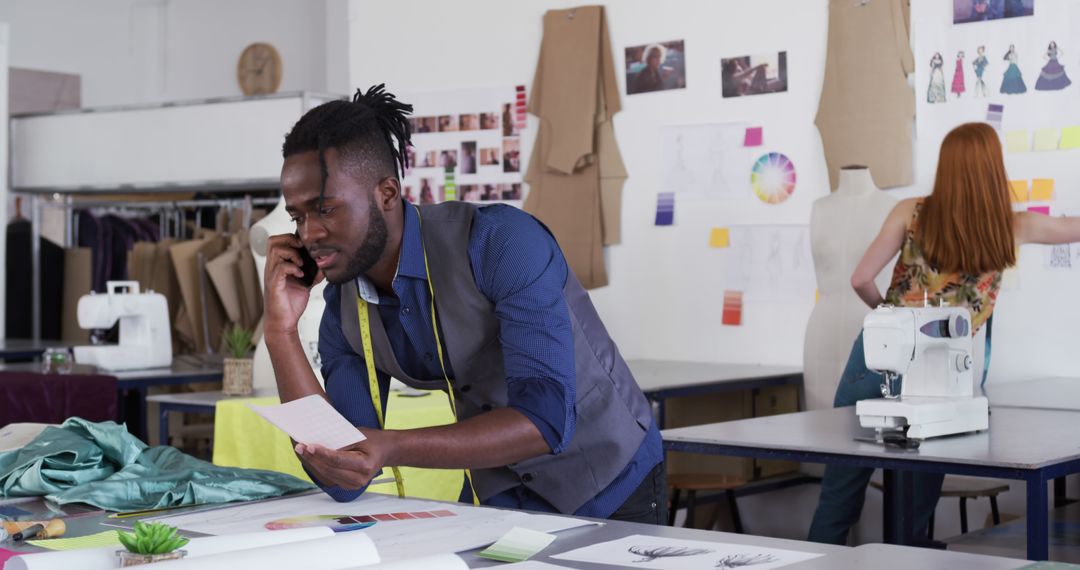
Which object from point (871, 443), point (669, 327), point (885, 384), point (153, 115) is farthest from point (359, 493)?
point (153, 115)

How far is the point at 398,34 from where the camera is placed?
654 cm

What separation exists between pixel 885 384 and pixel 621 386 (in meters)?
1.13

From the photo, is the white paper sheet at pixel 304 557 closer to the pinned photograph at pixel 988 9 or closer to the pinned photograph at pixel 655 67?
the pinned photograph at pixel 988 9

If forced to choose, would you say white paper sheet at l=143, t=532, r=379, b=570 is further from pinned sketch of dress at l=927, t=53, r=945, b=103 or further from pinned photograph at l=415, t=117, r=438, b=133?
pinned photograph at l=415, t=117, r=438, b=133

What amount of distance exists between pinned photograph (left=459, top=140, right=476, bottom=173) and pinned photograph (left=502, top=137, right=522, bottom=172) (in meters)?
0.18

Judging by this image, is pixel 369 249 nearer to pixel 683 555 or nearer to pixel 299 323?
pixel 683 555

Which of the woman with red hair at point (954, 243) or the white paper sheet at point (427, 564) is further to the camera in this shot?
the woman with red hair at point (954, 243)

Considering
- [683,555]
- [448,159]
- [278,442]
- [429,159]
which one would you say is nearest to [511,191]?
[448,159]

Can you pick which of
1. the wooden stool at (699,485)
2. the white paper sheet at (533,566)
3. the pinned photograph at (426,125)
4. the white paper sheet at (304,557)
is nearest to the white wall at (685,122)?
the pinned photograph at (426,125)

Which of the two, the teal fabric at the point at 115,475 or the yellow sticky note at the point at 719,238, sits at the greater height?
the yellow sticky note at the point at 719,238

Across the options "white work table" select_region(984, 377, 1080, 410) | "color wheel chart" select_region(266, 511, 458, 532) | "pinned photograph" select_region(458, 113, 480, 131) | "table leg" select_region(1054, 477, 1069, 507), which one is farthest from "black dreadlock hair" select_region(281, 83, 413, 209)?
"pinned photograph" select_region(458, 113, 480, 131)

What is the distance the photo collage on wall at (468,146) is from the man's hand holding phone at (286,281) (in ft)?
13.0

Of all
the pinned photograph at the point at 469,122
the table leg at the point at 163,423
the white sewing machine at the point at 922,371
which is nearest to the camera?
the white sewing machine at the point at 922,371

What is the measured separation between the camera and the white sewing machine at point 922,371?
2.97 metres
